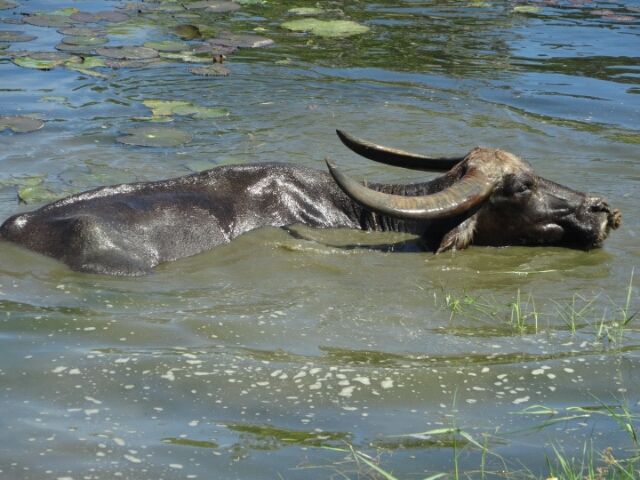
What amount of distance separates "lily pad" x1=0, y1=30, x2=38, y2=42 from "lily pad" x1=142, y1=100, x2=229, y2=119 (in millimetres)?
2867

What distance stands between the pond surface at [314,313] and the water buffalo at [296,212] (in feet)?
0.46

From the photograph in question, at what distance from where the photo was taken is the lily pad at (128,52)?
36.6ft

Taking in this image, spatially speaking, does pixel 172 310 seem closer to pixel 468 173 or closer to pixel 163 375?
pixel 163 375

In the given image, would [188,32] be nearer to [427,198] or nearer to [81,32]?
[81,32]

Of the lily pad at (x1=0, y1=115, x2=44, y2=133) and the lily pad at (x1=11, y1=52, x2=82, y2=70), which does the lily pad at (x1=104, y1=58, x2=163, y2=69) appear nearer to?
the lily pad at (x1=11, y1=52, x2=82, y2=70)

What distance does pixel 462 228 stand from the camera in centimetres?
671

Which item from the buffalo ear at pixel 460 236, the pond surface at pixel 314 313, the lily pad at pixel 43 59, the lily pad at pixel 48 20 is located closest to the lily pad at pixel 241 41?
the pond surface at pixel 314 313

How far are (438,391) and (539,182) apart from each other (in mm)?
2670

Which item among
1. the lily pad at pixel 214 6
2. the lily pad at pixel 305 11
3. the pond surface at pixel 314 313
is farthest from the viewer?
the lily pad at pixel 305 11

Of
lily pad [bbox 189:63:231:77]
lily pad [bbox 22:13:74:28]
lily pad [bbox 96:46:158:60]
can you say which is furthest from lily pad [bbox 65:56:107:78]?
lily pad [bbox 22:13:74:28]

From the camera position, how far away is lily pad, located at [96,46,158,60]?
11156 millimetres

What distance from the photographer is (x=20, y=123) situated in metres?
9.03

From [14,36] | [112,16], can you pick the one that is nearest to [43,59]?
[14,36]

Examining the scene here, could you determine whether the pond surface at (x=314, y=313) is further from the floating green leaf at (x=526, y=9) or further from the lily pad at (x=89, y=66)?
the floating green leaf at (x=526, y=9)
